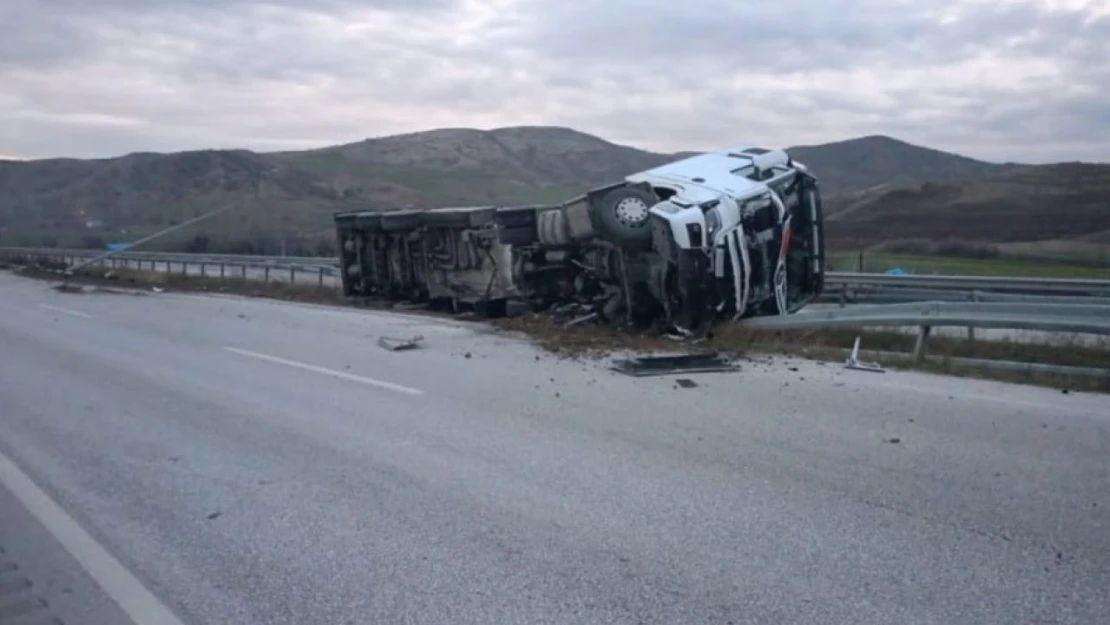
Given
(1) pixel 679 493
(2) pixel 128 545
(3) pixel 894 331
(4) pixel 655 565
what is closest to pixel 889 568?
(4) pixel 655 565

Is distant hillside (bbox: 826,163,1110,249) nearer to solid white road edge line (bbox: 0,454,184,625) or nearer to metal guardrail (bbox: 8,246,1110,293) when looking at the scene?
metal guardrail (bbox: 8,246,1110,293)

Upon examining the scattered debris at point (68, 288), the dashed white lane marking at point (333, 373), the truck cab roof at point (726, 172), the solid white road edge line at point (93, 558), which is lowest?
the solid white road edge line at point (93, 558)

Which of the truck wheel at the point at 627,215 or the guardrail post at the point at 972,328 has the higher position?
the truck wheel at the point at 627,215

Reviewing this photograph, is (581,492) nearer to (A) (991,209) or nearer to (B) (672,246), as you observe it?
(B) (672,246)

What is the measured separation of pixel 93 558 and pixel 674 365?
744 cm

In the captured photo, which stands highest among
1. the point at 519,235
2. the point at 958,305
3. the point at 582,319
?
the point at 519,235

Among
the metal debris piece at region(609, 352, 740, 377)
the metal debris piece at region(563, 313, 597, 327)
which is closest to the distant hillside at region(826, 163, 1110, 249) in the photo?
the metal debris piece at region(563, 313, 597, 327)

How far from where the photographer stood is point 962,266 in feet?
67.8

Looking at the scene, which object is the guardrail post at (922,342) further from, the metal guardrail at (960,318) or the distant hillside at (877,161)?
the distant hillside at (877,161)

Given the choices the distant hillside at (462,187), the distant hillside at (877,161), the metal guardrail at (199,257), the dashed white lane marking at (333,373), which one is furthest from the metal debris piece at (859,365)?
the distant hillside at (877,161)

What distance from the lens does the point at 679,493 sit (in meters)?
7.13

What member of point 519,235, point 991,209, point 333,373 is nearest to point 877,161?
point 991,209

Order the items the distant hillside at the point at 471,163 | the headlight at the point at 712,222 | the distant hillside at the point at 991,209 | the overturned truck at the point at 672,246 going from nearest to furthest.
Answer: the headlight at the point at 712,222
the overturned truck at the point at 672,246
the distant hillside at the point at 991,209
the distant hillside at the point at 471,163

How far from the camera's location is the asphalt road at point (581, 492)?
17.6 ft
